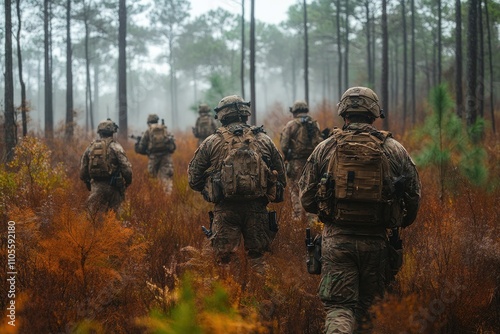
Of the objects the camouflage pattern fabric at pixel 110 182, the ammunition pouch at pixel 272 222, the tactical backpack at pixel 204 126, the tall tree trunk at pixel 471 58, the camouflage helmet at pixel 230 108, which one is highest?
the tall tree trunk at pixel 471 58

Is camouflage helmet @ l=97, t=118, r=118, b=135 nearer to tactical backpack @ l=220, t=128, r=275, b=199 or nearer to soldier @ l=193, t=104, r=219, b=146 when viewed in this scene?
tactical backpack @ l=220, t=128, r=275, b=199

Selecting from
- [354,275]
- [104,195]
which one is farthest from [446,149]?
[104,195]

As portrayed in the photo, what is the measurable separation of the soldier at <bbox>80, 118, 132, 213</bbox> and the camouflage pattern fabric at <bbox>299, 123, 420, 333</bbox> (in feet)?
14.3

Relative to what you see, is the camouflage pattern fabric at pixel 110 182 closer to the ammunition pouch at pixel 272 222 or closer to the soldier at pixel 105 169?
the soldier at pixel 105 169

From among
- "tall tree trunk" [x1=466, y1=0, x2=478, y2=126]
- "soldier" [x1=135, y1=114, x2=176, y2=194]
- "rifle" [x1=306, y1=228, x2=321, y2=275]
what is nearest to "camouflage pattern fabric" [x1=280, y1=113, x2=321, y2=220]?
"soldier" [x1=135, y1=114, x2=176, y2=194]

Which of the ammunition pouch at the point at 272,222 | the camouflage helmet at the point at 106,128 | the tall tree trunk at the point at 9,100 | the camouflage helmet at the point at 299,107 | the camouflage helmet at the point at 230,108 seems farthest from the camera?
the tall tree trunk at the point at 9,100

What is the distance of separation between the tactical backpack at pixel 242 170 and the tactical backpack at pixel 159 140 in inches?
242

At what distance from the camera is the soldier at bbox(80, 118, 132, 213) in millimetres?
6910

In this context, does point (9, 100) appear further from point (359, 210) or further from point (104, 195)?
point (359, 210)

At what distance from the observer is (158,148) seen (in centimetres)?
1073

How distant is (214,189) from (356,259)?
189cm

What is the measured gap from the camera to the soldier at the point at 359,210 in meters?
3.19

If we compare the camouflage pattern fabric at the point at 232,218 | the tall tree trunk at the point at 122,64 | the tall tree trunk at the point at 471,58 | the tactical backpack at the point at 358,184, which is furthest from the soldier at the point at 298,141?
the tall tree trunk at the point at 122,64

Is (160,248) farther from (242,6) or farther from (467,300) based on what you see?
(242,6)
